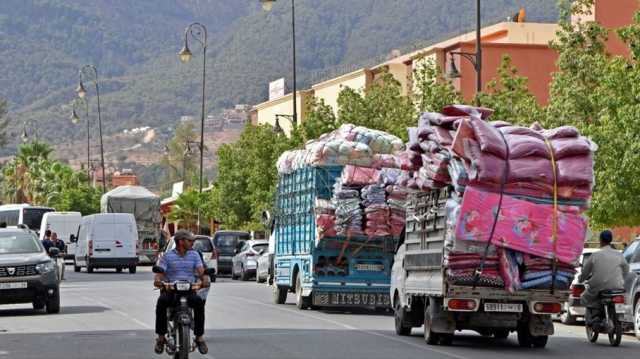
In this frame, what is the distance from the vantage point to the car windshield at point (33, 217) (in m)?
79.5

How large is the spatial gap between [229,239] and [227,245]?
0.35 meters

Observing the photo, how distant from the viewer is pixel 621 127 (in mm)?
35875

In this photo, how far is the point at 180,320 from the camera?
18125mm

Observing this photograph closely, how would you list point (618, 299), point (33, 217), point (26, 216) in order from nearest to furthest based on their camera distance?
1. point (618, 299)
2. point (26, 216)
3. point (33, 217)

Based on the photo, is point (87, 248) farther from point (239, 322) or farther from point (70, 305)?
point (239, 322)

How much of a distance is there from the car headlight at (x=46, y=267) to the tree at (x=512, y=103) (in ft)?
49.2

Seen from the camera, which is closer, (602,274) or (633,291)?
(602,274)

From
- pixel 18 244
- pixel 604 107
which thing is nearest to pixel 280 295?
pixel 18 244

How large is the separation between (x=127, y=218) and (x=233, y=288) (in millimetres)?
16757

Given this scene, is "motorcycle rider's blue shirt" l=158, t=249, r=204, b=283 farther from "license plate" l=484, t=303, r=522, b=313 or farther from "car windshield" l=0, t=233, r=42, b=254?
"car windshield" l=0, t=233, r=42, b=254

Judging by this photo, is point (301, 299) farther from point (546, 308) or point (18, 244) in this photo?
point (546, 308)

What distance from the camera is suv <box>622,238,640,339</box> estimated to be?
2502cm

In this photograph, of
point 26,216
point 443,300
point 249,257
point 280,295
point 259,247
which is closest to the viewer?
point 443,300

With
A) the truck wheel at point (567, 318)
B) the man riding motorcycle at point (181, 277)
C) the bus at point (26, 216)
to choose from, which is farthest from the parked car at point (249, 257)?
the man riding motorcycle at point (181, 277)
